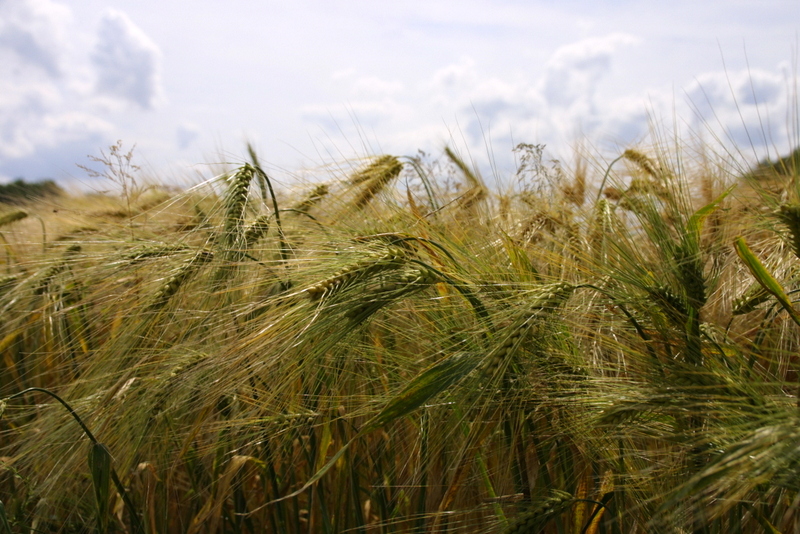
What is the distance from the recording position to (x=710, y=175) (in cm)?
187

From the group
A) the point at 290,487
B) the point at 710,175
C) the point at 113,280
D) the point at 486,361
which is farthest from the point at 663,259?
the point at 113,280

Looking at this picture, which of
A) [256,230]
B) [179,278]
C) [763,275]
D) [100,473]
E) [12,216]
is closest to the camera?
[763,275]

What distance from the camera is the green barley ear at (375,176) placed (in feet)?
5.93

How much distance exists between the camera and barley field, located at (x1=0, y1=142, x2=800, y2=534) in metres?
1.00

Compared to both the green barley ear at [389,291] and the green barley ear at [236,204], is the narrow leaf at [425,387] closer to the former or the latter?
the green barley ear at [389,291]

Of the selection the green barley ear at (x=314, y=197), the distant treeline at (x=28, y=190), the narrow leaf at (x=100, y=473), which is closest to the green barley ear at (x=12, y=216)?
the distant treeline at (x=28, y=190)

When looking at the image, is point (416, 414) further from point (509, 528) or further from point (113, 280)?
point (113, 280)

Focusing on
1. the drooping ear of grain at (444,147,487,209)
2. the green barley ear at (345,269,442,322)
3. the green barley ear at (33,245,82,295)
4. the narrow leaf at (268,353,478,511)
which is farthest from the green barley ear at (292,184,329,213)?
the narrow leaf at (268,353,478,511)

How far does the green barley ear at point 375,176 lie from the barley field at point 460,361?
11mm

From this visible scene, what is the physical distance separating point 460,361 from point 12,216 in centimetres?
303

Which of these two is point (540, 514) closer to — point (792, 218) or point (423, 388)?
point (423, 388)

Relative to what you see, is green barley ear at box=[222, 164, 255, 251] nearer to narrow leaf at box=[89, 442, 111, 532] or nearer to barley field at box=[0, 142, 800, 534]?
barley field at box=[0, 142, 800, 534]

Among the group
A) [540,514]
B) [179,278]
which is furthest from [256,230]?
[540,514]

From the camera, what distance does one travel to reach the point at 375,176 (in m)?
1.88
